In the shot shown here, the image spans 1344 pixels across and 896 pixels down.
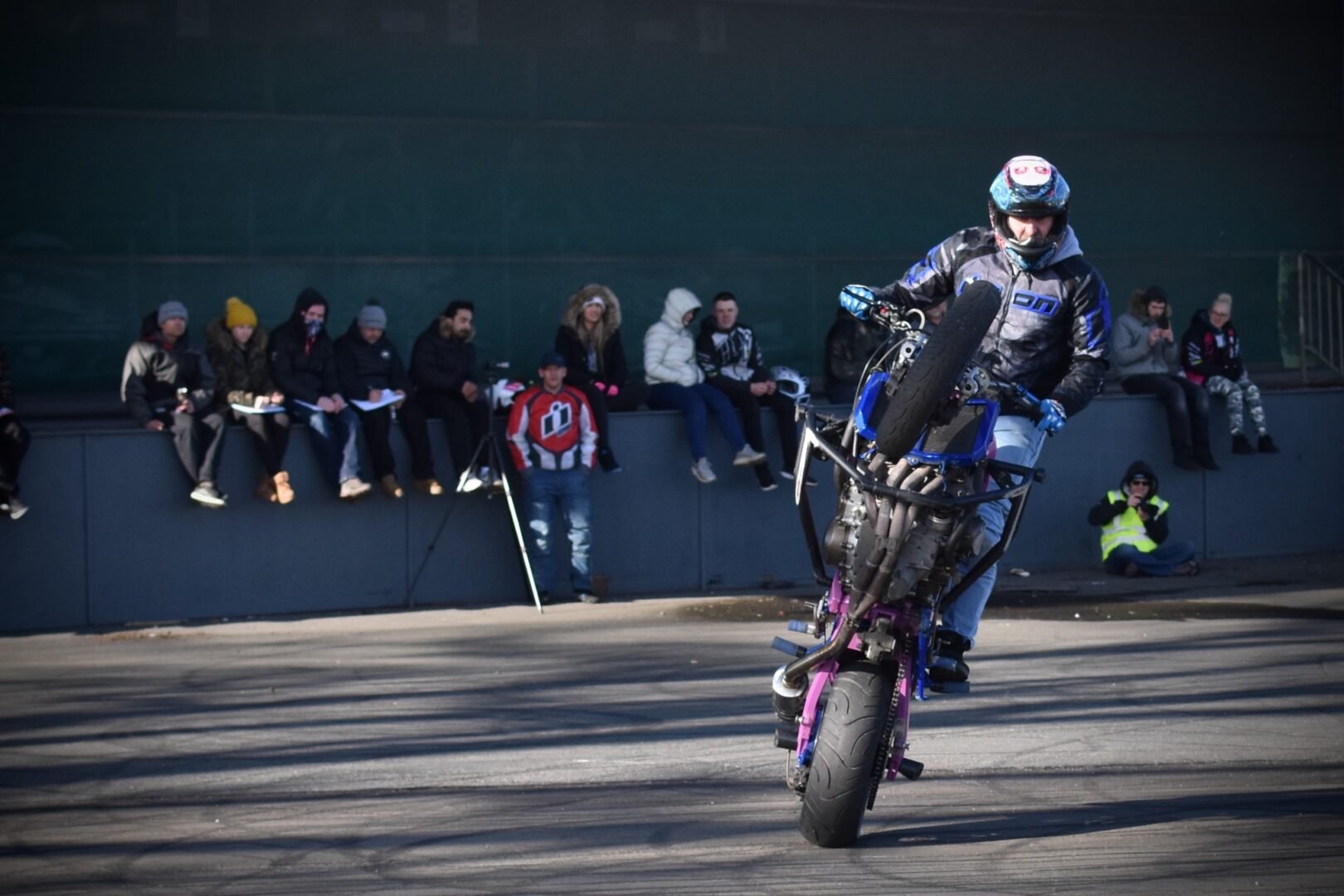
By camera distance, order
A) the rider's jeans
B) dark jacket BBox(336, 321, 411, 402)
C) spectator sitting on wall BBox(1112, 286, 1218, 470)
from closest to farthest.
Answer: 1. the rider's jeans
2. dark jacket BBox(336, 321, 411, 402)
3. spectator sitting on wall BBox(1112, 286, 1218, 470)

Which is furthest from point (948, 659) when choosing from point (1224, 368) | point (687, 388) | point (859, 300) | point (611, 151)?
point (611, 151)

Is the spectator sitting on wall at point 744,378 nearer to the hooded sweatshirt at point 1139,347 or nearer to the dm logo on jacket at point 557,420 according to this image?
the dm logo on jacket at point 557,420

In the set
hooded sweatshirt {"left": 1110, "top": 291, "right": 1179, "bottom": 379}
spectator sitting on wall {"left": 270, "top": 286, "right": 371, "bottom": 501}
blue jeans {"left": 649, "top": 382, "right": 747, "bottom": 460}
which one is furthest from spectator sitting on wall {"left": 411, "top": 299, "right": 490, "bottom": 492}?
hooded sweatshirt {"left": 1110, "top": 291, "right": 1179, "bottom": 379}

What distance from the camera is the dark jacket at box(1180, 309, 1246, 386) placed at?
55.1 feet

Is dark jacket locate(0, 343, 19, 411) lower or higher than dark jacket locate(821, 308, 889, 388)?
lower

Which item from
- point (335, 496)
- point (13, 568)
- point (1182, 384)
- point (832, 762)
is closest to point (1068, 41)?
point (1182, 384)

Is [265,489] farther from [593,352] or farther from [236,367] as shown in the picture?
[593,352]

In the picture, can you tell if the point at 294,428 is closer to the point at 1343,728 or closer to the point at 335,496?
the point at 335,496

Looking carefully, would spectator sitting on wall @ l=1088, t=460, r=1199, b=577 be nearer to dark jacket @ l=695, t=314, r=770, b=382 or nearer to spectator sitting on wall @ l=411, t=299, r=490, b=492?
dark jacket @ l=695, t=314, r=770, b=382

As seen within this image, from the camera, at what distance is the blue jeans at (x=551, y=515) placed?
13.6m

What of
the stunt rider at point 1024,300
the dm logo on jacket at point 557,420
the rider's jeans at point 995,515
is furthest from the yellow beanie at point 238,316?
the rider's jeans at point 995,515

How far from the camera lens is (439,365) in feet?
45.5

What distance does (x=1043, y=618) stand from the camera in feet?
42.1

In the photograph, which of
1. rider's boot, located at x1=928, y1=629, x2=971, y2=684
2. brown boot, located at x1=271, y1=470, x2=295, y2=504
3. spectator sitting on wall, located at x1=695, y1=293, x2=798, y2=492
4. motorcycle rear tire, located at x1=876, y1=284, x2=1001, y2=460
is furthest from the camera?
spectator sitting on wall, located at x1=695, y1=293, x2=798, y2=492
